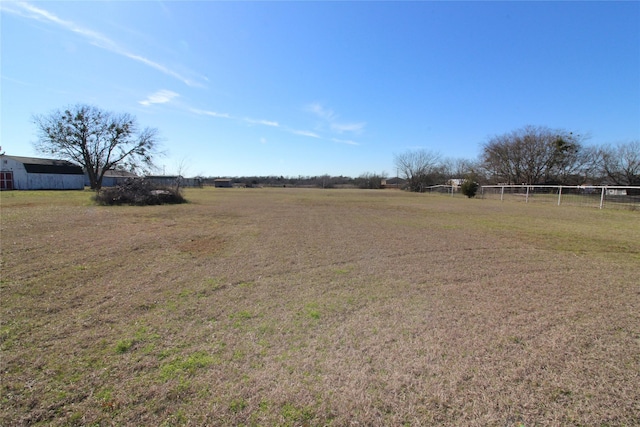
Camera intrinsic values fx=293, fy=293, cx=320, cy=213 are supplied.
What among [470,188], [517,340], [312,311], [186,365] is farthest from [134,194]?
[470,188]

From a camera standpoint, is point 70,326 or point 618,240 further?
point 618,240

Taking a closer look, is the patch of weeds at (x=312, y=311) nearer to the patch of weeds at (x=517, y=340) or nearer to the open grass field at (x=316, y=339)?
the open grass field at (x=316, y=339)

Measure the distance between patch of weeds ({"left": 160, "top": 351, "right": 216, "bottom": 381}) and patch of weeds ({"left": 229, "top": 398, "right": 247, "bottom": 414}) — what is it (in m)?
0.51

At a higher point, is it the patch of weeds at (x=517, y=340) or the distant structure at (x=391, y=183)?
the distant structure at (x=391, y=183)

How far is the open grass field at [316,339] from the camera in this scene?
200 cm

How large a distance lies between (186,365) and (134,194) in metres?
18.0

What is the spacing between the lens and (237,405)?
202 centimetres

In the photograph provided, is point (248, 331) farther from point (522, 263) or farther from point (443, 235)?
point (443, 235)

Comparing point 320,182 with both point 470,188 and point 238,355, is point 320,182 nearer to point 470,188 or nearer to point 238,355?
point 470,188

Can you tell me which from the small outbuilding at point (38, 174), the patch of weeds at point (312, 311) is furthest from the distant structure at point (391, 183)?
the patch of weeds at point (312, 311)

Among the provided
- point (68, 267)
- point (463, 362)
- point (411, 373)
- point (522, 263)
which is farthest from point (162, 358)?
point (522, 263)

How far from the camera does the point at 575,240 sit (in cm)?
786

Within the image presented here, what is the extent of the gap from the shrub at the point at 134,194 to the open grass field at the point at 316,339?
11927 millimetres

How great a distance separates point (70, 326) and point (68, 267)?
2.56m
